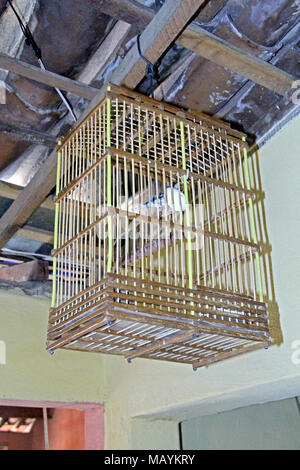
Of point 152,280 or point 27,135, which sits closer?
point 152,280

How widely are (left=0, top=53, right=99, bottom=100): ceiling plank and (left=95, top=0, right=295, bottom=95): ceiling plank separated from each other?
42 cm

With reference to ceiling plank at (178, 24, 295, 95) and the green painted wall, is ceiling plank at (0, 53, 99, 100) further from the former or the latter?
the green painted wall

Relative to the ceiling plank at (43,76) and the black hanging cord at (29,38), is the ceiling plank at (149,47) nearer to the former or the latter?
the ceiling plank at (43,76)

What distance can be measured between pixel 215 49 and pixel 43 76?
0.77m

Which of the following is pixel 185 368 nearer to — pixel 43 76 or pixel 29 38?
pixel 43 76

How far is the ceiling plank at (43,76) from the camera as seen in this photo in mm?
2242

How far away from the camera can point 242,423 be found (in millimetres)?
Answer: 3752

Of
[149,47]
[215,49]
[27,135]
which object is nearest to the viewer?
[149,47]

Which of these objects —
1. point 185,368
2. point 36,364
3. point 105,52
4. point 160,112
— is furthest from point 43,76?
point 36,364

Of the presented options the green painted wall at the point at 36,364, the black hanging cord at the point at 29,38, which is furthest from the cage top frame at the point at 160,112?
the green painted wall at the point at 36,364

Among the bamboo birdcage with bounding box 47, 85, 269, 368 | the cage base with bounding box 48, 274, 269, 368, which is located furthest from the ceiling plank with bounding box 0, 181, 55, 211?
the cage base with bounding box 48, 274, 269, 368

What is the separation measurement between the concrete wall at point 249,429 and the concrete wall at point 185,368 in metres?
0.31

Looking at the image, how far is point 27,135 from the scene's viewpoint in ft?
9.37

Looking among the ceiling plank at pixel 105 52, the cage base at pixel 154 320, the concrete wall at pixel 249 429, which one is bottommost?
the concrete wall at pixel 249 429
